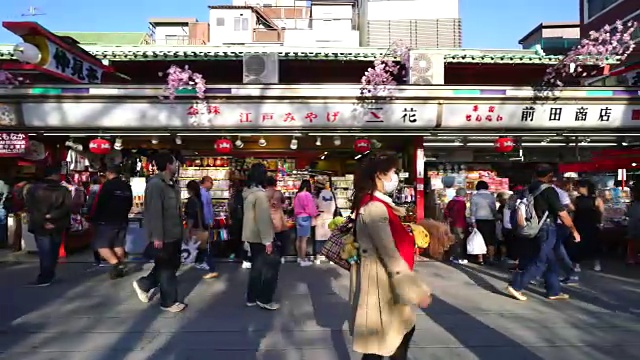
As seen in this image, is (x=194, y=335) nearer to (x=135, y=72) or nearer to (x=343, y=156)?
(x=135, y=72)

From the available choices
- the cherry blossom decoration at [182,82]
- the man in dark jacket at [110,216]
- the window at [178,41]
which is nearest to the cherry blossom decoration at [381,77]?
the cherry blossom decoration at [182,82]

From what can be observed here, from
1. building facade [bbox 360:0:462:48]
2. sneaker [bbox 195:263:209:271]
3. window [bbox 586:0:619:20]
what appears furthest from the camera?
window [bbox 586:0:619:20]

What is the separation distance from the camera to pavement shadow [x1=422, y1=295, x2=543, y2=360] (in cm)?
477

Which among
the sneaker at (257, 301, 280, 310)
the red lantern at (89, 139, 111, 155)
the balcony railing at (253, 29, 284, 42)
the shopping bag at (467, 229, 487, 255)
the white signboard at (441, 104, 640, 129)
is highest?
the balcony railing at (253, 29, 284, 42)

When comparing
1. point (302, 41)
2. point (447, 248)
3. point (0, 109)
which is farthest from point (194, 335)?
point (302, 41)

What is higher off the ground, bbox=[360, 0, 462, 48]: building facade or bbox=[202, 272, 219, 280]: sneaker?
bbox=[360, 0, 462, 48]: building facade

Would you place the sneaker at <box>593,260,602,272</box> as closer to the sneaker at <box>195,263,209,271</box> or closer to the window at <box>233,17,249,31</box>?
the sneaker at <box>195,263,209,271</box>

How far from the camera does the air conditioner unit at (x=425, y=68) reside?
10.4 meters

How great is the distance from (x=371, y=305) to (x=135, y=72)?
10.2 m

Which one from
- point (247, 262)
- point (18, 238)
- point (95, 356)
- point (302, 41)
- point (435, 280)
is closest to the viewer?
point (95, 356)

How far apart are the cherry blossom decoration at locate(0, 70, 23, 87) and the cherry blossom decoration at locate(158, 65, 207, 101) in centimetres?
272

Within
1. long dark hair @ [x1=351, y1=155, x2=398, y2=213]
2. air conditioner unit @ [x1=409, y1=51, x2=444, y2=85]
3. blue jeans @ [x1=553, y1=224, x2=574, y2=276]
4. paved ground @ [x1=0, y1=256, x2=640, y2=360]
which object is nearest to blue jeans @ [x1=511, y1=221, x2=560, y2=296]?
Answer: paved ground @ [x1=0, y1=256, x2=640, y2=360]

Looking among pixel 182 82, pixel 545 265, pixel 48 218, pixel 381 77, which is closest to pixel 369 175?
pixel 545 265

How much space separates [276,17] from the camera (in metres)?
40.7
